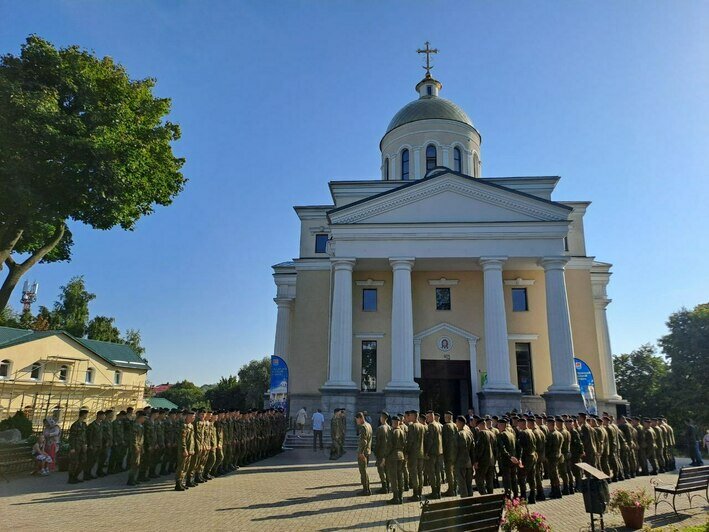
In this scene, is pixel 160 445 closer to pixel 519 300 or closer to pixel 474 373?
pixel 474 373

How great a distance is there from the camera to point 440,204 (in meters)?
23.6

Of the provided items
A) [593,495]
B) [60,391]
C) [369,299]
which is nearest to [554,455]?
[593,495]

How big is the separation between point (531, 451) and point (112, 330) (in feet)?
175

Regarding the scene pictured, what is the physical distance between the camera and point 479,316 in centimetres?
2489

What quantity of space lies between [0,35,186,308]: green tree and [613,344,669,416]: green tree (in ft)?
116

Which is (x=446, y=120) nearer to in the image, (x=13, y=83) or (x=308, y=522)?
(x=13, y=83)

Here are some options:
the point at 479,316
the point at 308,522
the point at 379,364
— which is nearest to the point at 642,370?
the point at 479,316

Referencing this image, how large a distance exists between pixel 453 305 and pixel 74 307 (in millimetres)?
44485

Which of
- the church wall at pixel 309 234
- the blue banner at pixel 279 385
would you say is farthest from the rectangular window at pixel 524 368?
the church wall at pixel 309 234

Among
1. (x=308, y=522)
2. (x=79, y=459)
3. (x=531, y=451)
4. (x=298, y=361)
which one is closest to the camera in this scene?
(x=308, y=522)

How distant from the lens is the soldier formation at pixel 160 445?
11.3m

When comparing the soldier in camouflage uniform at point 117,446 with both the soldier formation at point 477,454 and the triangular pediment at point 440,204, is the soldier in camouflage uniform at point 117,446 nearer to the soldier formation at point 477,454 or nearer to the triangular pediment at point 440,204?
the soldier formation at point 477,454

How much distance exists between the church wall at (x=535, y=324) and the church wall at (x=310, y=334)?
10.0m

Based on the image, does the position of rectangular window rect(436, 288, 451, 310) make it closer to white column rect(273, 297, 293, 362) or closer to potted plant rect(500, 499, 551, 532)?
white column rect(273, 297, 293, 362)
